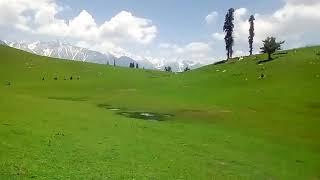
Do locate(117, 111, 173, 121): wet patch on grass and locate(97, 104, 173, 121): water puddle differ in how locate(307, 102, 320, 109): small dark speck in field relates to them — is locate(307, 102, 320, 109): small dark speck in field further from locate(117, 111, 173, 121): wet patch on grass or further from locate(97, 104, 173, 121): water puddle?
locate(97, 104, 173, 121): water puddle

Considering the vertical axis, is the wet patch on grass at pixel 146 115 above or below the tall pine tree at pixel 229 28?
below

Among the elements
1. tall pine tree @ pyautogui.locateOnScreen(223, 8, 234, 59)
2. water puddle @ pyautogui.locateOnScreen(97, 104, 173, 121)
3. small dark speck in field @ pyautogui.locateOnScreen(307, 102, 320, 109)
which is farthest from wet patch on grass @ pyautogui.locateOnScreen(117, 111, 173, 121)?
tall pine tree @ pyautogui.locateOnScreen(223, 8, 234, 59)

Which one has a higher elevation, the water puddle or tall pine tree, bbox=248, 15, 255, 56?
tall pine tree, bbox=248, 15, 255, 56

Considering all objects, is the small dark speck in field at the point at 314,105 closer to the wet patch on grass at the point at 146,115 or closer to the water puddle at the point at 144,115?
the wet patch on grass at the point at 146,115

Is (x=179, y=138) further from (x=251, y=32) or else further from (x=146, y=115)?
(x=251, y=32)

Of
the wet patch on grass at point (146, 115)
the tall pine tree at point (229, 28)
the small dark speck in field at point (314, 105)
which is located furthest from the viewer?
the tall pine tree at point (229, 28)

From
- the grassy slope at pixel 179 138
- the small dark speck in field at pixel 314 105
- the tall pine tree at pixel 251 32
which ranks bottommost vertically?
the grassy slope at pixel 179 138

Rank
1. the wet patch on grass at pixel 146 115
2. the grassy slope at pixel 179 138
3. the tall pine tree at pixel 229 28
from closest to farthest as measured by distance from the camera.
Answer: the grassy slope at pixel 179 138 → the wet patch on grass at pixel 146 115 → the tall pine tree at pixel 229 28

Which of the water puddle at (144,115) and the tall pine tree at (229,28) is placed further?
the tall pine tree at (229,28)

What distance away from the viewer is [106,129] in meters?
47.4

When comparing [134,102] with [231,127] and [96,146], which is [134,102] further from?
[96,146]

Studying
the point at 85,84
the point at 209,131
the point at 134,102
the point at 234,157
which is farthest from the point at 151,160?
the point at 85,84

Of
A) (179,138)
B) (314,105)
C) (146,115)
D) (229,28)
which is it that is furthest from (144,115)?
(229,28)

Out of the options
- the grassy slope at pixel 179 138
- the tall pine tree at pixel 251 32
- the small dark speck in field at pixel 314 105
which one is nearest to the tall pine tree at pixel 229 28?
the tall pine tree at pixel 251 32
